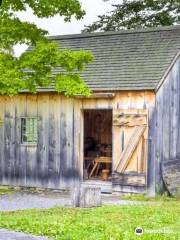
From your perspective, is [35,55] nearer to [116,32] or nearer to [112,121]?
[112,121]

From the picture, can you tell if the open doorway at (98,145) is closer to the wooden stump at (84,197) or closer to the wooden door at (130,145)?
the wooden door at (130,145)

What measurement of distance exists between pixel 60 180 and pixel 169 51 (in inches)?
218

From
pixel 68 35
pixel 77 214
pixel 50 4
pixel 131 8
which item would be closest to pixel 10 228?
pixel 77 214

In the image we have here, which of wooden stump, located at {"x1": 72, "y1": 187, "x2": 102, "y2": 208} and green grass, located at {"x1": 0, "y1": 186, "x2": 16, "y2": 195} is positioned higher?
wooden stump, located at {"x1": 72, "y1": 187, "x2": 102, "y2": 208}

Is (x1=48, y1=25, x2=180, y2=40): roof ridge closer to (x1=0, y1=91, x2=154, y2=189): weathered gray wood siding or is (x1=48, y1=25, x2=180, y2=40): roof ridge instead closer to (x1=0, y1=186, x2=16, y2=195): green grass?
(x1=0, y1=91, x2=154, y2=189): weathered gray wood siding

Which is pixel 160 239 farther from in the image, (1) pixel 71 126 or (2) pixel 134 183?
(1) pixel 71 126

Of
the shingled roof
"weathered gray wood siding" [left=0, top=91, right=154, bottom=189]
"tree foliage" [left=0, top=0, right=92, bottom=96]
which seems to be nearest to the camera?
"tree foliage" [left=0, top=0, right=92, bottom=96]

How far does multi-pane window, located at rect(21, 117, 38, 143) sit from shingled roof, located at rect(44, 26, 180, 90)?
8.12ft

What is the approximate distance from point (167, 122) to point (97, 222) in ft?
27.3

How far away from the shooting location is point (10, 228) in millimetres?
12562

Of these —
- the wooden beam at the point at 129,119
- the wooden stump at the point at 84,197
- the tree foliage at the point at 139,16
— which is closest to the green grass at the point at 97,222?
the wooden stump at the point at 84,197

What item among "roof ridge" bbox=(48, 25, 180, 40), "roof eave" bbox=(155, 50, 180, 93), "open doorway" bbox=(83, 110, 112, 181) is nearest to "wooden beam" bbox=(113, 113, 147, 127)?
"roof eave" bbox=(155, 50, 180, 93)

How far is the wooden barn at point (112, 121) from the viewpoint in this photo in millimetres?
Result: 20531

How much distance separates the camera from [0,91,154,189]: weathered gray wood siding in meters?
21.9
